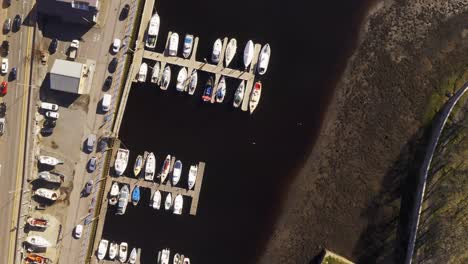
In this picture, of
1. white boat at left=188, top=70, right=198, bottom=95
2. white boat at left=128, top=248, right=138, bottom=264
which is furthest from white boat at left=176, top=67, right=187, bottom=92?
white boat at left=128, top=248, right=138, bottom=264

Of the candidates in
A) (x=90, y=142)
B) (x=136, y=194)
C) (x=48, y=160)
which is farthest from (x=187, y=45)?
(x=48, y=160)

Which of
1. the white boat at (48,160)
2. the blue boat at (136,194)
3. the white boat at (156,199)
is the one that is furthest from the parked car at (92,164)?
the white boat at (156,199)

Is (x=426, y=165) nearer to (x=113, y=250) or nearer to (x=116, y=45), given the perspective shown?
(x=116, y=45)

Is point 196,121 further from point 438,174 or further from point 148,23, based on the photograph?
point 438,174

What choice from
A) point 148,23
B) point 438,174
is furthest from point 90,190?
point 438,174

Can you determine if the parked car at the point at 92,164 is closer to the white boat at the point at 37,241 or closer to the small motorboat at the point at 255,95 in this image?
the white boat at the point at 37,241

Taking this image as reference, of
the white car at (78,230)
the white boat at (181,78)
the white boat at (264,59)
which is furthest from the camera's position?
the white car at (78,230)

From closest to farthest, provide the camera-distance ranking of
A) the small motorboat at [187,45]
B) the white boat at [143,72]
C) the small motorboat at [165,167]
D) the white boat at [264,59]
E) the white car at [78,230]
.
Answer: the white boat at [264,59] < the small motorboat at [187,45] < the white boat at [143,72] < the small motorboat at [165,167] < the white car at [78,230]
